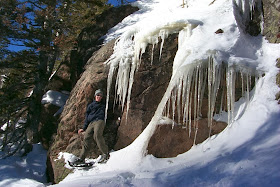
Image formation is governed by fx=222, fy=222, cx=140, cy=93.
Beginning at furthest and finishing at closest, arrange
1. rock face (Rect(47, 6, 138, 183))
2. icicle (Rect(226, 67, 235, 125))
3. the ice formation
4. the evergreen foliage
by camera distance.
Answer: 1. the evergreen foliage
2. rock face (Rect(47, 6, 138, 183))
3. the ice formation
4. icicle (Rect(226, 67, 235, 125))

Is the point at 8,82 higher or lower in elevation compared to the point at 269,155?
higher

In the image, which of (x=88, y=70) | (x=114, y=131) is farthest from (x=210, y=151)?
(x=88, y=70)

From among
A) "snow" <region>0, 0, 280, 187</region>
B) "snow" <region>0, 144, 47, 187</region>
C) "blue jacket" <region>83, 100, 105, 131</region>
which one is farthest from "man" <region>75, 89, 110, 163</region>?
"snow" <region>0, 144, 47, 187</region>

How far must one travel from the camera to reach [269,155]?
8.55 ft

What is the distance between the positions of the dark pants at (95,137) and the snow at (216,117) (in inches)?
13.4

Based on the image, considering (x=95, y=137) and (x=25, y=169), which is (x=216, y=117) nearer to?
(x=95, y=137)

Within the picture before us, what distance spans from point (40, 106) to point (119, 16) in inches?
175

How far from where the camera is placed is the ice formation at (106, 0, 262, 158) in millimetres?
3973

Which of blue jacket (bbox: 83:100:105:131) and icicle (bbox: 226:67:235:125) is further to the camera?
blue jacket (bbox: 83:100:105:131)

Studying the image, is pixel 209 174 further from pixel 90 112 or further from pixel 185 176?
pixel 90 112

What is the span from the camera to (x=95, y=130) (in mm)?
4613

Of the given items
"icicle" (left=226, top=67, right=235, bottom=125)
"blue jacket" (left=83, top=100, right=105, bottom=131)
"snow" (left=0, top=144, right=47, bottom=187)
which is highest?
"icicle" (left=226, top=67, right=235, bottom=125)

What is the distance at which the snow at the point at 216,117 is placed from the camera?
102 inches

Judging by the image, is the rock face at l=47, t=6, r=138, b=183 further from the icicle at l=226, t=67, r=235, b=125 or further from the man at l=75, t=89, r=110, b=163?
the icicle at l=226, t=67, r=235, b=125
